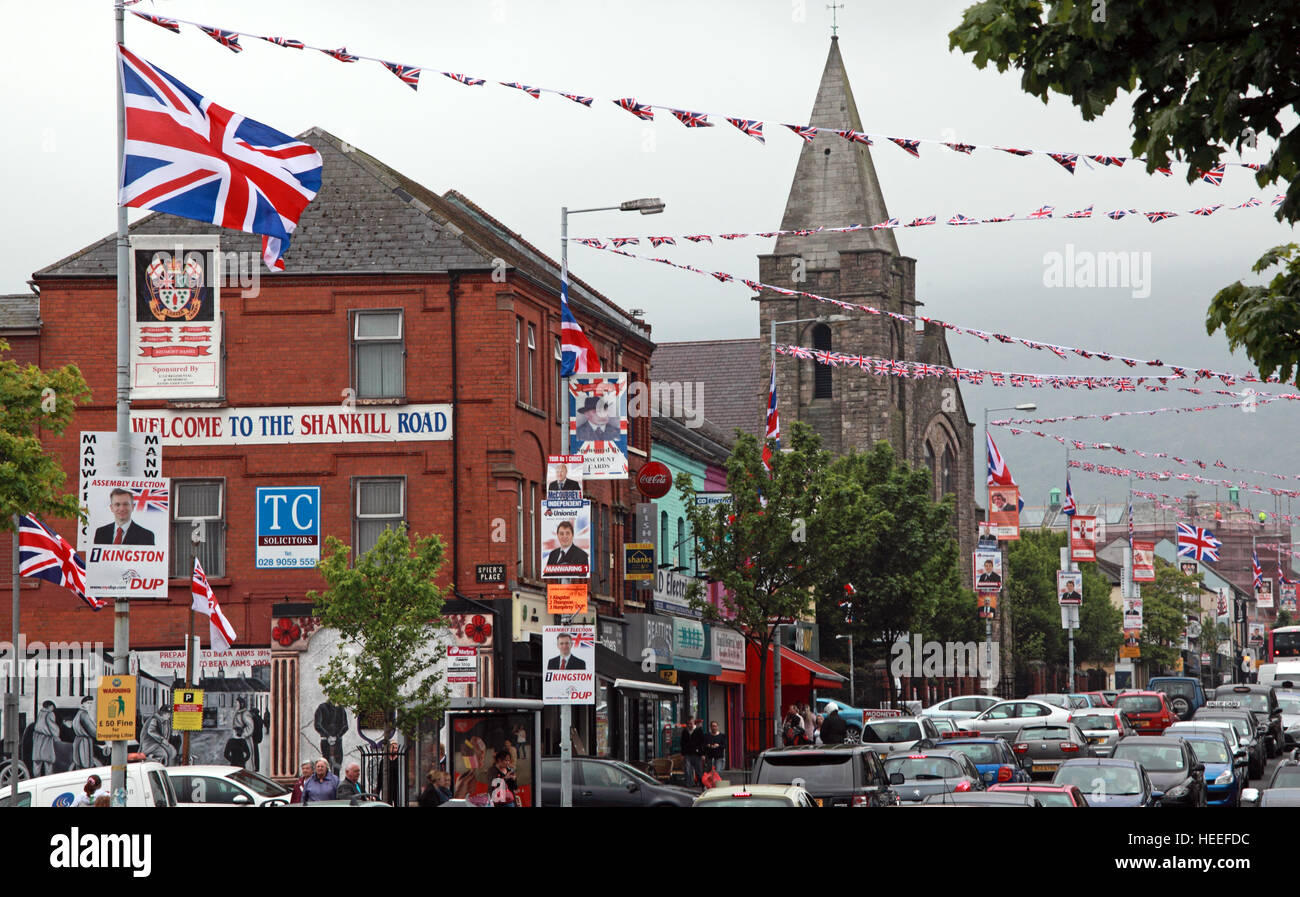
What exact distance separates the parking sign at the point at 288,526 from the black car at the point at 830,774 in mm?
13842

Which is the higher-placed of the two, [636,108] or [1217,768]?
[636,108]

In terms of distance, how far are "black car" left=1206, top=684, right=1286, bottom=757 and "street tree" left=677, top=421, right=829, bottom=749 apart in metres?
14.4

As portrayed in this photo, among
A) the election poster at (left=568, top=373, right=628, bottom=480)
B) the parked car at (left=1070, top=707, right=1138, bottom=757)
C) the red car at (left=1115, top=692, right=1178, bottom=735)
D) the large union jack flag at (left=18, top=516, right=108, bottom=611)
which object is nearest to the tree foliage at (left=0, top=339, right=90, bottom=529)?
the large union jack flag at (left=18, top=516, right=108, bottom=611)

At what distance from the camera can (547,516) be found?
80.6 ft

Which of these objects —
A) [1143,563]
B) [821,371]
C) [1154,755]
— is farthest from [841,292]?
[1154,755]

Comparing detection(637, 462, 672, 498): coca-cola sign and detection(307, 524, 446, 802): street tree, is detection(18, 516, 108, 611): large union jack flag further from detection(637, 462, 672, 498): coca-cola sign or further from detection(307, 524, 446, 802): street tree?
detection(637, 462, 672, 498): coca-cola sign

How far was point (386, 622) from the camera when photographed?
2872cm

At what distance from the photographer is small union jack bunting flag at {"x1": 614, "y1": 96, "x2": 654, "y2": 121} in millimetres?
21266

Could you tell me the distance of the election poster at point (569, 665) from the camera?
23.0 meters

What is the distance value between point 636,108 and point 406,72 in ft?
9.72

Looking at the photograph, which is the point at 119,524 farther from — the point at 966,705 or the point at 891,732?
the point at 966,705

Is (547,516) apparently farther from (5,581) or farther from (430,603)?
(5,581)
